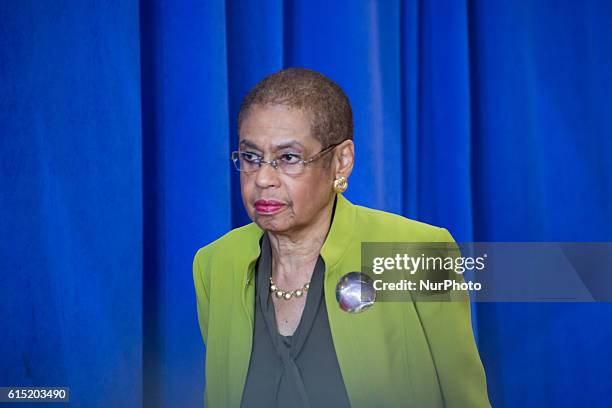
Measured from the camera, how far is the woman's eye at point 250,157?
4.26 ft

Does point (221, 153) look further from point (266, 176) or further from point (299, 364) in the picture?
point (299, 364)

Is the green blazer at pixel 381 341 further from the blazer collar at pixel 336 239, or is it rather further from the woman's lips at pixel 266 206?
the woman's lips at pixel 266 206

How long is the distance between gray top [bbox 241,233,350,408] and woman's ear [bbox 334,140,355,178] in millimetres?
189

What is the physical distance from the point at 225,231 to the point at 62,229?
0.37m

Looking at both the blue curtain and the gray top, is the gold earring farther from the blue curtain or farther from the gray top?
the blue curtain

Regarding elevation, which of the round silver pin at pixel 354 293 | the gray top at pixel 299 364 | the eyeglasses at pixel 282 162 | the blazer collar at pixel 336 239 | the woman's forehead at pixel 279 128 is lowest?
the gray top at pixel 299 364

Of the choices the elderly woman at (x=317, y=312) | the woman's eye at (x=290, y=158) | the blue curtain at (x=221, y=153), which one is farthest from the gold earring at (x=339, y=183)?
the blue curtain at (x=221, y=153)

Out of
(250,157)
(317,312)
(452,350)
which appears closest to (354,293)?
(317,312)

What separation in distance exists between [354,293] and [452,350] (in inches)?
8.0

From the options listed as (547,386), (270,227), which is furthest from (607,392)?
(270,227)

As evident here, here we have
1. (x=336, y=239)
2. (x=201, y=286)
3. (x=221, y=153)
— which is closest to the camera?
(x=336, y=239)

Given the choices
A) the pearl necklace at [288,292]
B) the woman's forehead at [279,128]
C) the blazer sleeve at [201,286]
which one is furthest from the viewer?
the blazer sleeve at [201,286]

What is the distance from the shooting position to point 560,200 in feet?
6.81

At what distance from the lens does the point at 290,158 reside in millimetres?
1295
